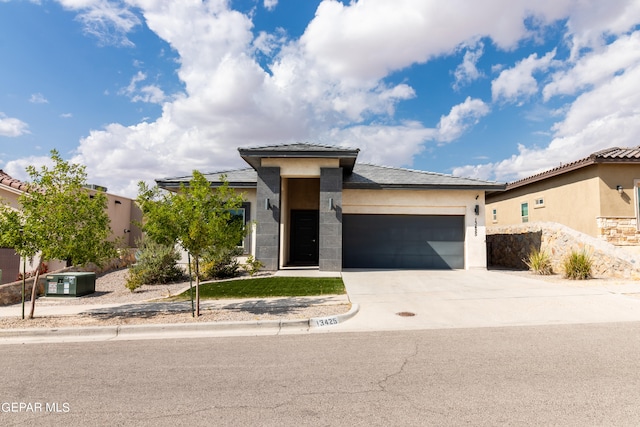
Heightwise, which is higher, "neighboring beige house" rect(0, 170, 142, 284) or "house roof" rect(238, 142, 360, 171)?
"house roof" rect(238, 142, 360, 171)

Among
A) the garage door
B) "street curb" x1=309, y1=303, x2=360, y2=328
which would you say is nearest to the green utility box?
"street curb" x1=309, y1=303, x2=360, y2=328

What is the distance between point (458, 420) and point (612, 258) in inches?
505

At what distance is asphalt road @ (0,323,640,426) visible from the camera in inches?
141

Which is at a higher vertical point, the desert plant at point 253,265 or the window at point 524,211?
the window at point 524,211

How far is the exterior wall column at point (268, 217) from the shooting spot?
15.0 meters

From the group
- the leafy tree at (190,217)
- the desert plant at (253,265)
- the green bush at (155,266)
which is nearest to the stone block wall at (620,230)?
the desert plant at (253,265)

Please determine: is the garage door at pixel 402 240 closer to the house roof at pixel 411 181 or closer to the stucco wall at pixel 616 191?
the house roof at pixel 411 181

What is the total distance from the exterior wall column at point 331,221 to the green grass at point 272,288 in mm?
1876

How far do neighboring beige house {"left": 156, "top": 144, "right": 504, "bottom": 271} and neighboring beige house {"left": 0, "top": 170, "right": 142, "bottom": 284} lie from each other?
502cm

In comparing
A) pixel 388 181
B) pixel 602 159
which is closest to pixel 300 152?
pixel 388 181

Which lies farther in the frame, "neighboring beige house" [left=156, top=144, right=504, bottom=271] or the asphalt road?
"neighboring beige house" [left=156, top=144, right=504, bottom=271]

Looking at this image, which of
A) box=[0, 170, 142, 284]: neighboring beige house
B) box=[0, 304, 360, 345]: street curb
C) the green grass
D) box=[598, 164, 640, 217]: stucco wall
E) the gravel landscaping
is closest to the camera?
box=[0, 304, 360, 345]: street curb

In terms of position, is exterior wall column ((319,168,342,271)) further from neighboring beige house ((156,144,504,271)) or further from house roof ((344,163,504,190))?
house roof ((344,163,504,190))

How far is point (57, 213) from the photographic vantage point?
25.4 ft
